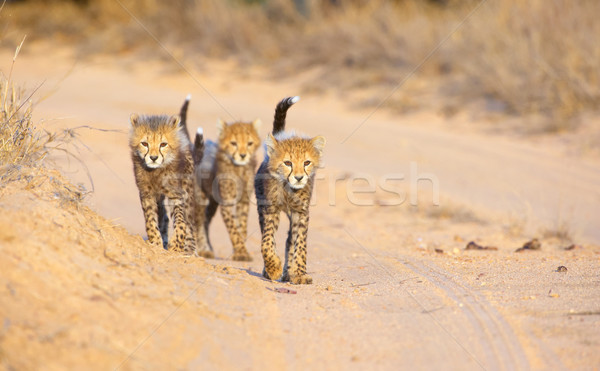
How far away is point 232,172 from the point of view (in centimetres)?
721

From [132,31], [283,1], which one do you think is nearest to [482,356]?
[283,1]

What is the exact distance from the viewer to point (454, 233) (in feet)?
25.8

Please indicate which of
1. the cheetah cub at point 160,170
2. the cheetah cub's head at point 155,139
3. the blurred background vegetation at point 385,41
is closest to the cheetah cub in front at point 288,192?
the cheetah cub at point 160,170

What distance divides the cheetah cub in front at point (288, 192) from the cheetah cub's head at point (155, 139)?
32.0 inches

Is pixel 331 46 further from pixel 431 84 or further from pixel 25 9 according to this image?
pixel 25 9

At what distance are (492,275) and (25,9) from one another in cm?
1819

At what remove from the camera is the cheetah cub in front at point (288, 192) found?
5.62 m

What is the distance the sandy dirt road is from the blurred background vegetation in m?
1.79

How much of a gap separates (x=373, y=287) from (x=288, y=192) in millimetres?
1227

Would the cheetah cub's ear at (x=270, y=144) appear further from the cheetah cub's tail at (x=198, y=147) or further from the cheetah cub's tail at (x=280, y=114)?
the cheetah cub's tail at (x=198, y=147)

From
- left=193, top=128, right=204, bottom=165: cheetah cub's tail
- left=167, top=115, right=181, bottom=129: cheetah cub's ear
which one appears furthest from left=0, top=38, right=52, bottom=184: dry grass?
left=193, top=128, right=204, bottom=165: cheetah cub's tail

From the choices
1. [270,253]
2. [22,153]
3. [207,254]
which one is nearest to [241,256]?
[207,254]

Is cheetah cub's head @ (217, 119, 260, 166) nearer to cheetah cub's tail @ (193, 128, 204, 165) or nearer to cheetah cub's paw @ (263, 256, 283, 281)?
cheetah cub's tail @ (193, 128, 204, 165)

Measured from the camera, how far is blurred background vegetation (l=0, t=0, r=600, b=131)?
11.7 metres
